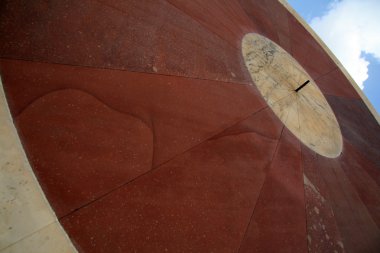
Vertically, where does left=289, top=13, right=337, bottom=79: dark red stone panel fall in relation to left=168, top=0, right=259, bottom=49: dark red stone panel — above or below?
above

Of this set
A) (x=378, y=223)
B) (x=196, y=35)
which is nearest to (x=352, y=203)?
(x=378, y=223)

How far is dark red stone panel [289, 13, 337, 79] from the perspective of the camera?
7075mm

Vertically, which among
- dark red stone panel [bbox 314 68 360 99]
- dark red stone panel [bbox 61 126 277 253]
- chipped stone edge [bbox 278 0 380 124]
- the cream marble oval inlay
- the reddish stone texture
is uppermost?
chipped stone edge [bbox 278 0 380 124]

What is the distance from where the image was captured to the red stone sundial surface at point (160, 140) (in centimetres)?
232

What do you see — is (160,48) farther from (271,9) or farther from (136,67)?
(271,9)

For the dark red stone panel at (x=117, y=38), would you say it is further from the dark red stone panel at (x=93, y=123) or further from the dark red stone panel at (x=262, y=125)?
the dark red stone panel at (x=262, y=125)

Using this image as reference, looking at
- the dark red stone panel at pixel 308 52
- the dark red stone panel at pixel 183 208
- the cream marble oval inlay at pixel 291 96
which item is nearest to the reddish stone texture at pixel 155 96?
the dark red stone panel at pixel 183 208

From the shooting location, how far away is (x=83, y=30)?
120 inches

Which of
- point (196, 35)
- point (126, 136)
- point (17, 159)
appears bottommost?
point (17, 159)

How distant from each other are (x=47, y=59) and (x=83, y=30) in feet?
1.89

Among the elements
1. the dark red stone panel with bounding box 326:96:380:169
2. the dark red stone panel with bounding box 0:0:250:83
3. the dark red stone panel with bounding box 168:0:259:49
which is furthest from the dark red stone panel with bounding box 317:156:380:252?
the dark red stone panel with bounding box 168:0:259:49

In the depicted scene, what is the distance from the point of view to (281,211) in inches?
142

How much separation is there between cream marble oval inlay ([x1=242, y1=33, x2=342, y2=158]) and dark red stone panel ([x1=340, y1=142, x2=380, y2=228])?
0.28 meters

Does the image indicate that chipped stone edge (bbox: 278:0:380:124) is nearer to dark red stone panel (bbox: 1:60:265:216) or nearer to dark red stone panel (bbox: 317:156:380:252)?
dark red stone panel (bbox: 317:156:380:252)
